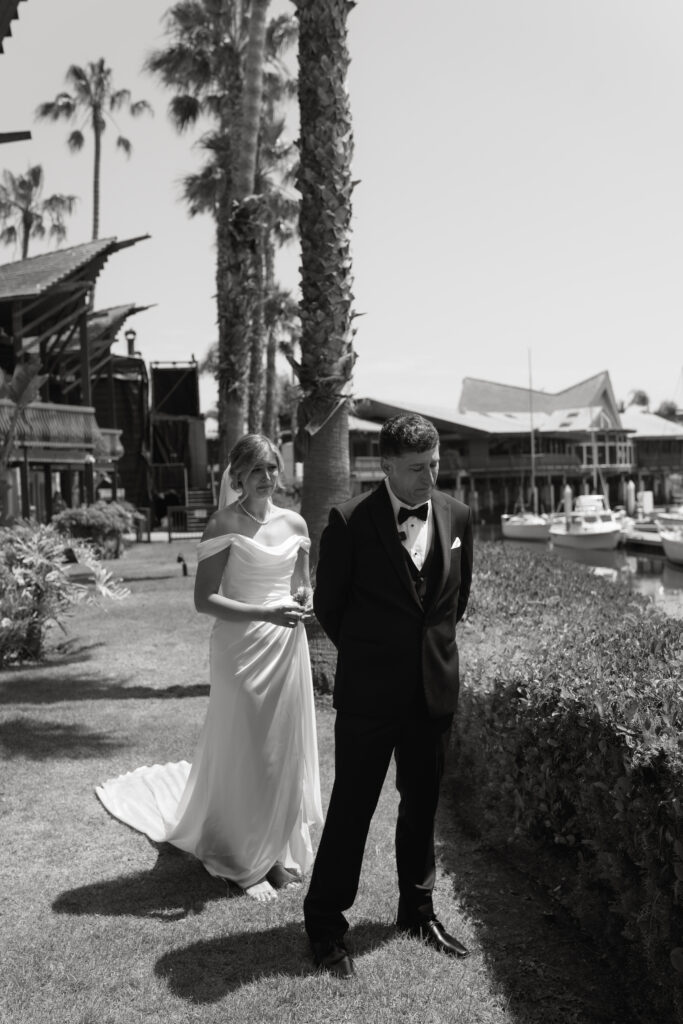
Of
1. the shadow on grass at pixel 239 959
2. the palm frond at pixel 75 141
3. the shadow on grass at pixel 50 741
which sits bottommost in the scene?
the shadow on grass at pixel 239 959

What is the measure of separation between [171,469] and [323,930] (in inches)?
1919

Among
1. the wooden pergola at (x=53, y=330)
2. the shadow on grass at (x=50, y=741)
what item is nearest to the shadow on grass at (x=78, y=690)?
the shadow on grass at (x=50, y=741)

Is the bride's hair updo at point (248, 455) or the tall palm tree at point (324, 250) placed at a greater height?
the tall palm tree at point (324, 250)

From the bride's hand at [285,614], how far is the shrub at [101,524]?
20601 mm

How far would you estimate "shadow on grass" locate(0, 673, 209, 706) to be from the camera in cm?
891

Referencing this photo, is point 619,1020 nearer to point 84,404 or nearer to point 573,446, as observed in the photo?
point 84,404

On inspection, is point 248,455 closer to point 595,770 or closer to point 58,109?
point 595,770

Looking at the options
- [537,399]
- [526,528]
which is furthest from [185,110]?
[537,399]

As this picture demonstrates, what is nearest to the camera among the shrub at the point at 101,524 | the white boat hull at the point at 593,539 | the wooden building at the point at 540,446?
the shrub at the point at 101,524

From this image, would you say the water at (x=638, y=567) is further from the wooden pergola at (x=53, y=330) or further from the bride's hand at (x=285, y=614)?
the bride's hand at (x=285, y=614)

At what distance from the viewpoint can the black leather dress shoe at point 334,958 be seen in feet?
12.0

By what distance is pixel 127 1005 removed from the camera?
346 cm

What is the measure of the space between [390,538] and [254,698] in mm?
1364

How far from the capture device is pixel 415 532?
370 cm
